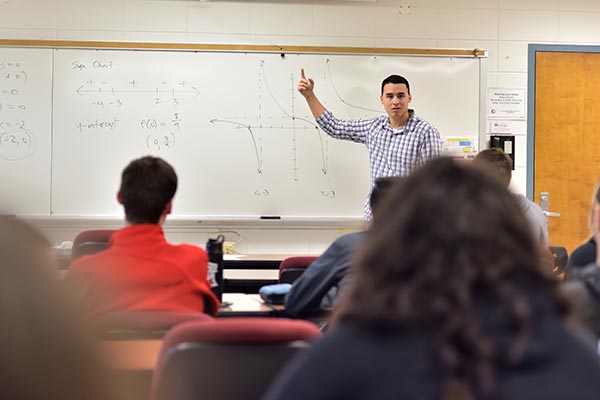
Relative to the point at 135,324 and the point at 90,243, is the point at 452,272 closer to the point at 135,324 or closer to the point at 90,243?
the point at 135,324

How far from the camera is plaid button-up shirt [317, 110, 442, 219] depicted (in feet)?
15.2

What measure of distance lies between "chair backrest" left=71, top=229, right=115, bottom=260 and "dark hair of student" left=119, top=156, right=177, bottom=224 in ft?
1.71

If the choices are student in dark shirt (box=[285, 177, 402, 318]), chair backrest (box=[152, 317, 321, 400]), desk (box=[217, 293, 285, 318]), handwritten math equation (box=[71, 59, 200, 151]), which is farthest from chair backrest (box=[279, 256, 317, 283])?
handwritten math equation (box=[71, 59, 200, 151])

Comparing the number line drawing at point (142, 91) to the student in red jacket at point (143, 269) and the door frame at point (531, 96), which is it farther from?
the student in red jacket at point (143, 269)

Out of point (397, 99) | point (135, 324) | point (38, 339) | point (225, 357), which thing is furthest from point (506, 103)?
point (38, 339)

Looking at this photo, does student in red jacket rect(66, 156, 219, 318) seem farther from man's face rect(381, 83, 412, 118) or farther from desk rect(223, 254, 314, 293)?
man's face rect(381, 83, 412, 118)

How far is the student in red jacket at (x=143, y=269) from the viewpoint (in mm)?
2311

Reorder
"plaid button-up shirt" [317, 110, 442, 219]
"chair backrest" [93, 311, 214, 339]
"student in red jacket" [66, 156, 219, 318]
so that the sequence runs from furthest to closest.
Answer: "plaid button-up shirt" [317, 110, 442, 219], "student in red jacket" [66, 156, 219, 318], "chair backrest" [93, 311, 214, 339]

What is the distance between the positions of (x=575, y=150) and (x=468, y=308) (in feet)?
16.9

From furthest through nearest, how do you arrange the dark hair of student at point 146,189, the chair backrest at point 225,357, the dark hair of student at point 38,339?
the dark hair of student at point 146,189 < the chair backrest at point 225,357 < the dark hair of student at point 38,339

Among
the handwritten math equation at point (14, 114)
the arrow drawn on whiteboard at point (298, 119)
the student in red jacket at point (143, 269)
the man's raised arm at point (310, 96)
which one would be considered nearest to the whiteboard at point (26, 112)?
the handwritten math equation at point (14, 114)

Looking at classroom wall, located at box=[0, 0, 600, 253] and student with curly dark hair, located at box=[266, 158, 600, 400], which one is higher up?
classroom wall, located at box=[0, 0, 600, 253]

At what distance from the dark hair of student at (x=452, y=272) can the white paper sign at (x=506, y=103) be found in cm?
471

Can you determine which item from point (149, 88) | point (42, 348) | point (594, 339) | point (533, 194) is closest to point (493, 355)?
point (42, 348)
